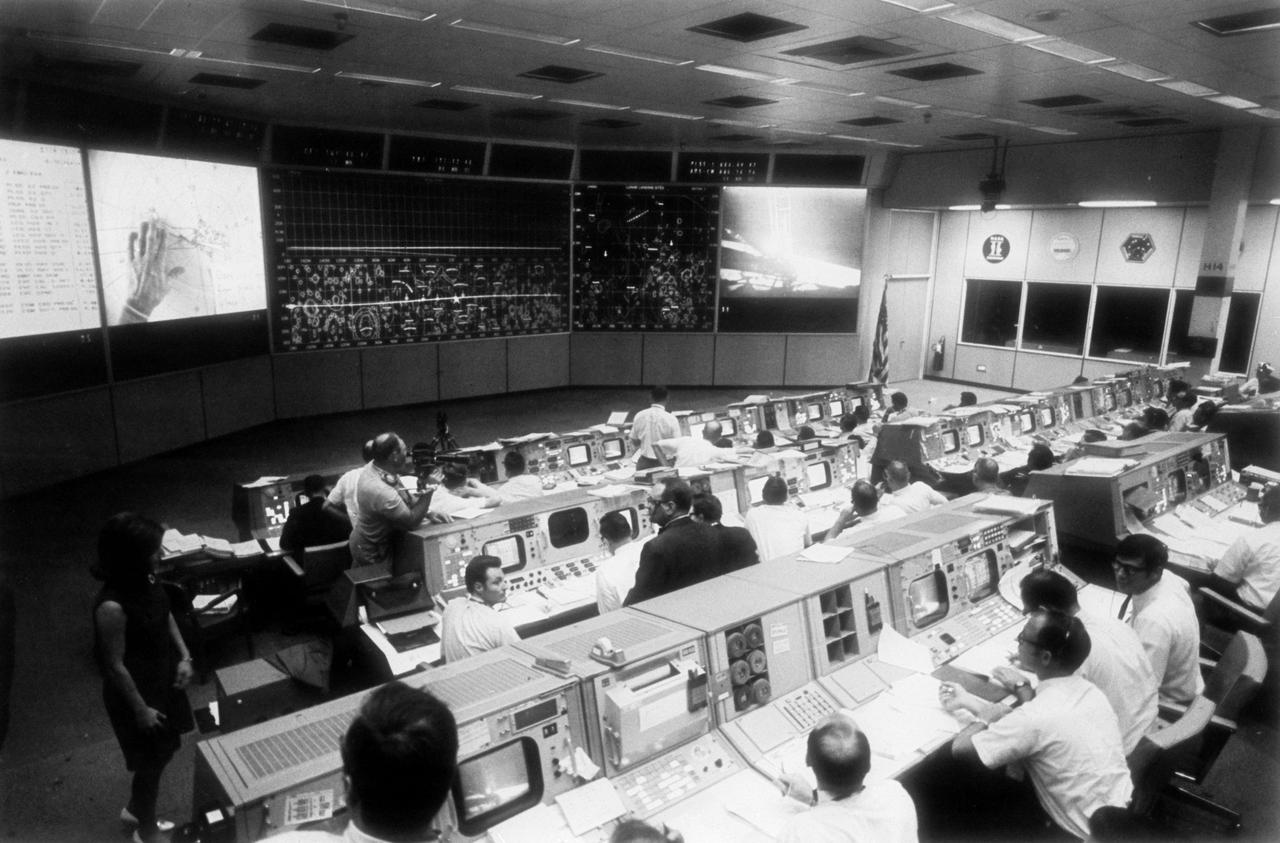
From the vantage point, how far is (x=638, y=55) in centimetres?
597

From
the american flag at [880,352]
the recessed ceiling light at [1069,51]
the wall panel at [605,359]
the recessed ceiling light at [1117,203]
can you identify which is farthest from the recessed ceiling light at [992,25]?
the wall panel at [605,359]

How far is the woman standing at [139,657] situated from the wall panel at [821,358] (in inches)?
414

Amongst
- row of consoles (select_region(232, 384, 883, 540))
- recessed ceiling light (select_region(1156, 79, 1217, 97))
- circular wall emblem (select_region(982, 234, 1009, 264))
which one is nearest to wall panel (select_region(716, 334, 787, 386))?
circular wall emblem (select_region(982, 234, 1009, 264))

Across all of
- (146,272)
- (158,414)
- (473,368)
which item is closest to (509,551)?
(158,414)

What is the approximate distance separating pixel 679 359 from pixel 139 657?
32.8 ft

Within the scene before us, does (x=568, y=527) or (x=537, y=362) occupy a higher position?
(x=568, y=527)

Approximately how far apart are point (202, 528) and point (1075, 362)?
11320 mm

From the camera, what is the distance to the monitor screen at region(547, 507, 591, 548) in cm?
411

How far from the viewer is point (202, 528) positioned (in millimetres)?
6387

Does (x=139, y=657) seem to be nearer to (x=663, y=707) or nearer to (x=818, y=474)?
(x=663, y=707)

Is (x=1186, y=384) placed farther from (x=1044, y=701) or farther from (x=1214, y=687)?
(x=1044, y=701)

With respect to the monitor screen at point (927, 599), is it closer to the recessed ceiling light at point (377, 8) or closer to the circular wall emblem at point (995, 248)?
the recessed ceiling light at point (377, 8)

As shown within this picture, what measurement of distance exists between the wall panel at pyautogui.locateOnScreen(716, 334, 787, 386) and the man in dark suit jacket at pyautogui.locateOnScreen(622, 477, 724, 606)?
29.3 feet

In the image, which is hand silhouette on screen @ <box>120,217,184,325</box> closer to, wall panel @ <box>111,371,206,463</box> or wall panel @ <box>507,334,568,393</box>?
wall panel @ <box>111,371,206,463</box>
